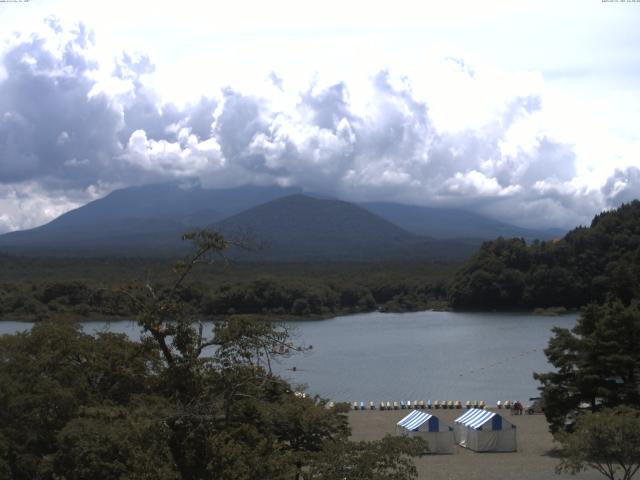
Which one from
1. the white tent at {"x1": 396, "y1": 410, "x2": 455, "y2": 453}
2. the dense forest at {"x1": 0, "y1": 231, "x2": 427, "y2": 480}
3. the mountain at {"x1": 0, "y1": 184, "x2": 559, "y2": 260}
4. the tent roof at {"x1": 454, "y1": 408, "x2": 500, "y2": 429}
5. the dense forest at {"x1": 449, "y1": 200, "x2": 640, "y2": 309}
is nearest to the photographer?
the dense forest at {"x1": 0, "y1": 231, "x2": 427, "y2": 480}

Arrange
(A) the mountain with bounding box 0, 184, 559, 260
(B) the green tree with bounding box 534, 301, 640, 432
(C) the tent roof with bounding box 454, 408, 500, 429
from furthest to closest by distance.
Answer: (A) the mountain with bounding box 0, 184, 559, 260
(C) the tent roof with bounding box 454, 408, 500, 429
(B) the green tree with bounding box 534, 301, 640, 432

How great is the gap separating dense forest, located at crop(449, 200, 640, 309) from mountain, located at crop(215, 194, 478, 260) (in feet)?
154

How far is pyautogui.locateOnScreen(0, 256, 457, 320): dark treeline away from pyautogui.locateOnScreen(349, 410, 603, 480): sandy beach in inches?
932

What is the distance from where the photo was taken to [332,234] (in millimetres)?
150250

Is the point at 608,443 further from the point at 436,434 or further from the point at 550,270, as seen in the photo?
the point at 550,270

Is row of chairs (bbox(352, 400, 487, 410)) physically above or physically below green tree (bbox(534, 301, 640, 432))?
below

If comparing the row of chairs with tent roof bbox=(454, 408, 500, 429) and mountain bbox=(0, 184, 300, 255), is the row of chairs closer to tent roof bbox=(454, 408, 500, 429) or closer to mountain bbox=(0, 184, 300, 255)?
tent roof bbox=(454, 408, 500, 429)

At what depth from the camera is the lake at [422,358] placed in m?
29.0

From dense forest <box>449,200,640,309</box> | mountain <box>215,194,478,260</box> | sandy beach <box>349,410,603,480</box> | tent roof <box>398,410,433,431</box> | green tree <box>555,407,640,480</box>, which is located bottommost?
sandy beach <box>349,410,603,480</box>

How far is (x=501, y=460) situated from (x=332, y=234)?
5229 inches

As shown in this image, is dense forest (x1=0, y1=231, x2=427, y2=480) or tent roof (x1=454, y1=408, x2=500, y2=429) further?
tent roof (x1=454, y1=408, x2=500, y2=429)

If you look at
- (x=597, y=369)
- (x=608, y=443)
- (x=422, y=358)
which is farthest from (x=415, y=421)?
(x=422, y=358)

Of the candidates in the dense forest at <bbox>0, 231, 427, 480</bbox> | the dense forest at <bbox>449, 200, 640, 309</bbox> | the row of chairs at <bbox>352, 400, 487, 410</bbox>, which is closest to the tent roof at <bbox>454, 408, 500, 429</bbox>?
the row of chairs at <bbox>352, 400, 487, 410</bbox>

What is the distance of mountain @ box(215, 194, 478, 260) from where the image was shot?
122000 mm
